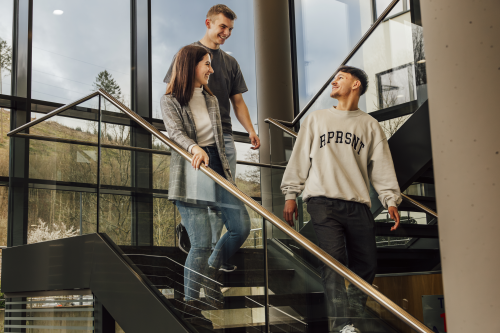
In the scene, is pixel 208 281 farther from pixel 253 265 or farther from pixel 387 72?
pixel 387 72

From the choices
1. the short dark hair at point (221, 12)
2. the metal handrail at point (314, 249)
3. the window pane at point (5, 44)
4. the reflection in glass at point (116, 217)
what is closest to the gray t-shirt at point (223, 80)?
the short dark hair at point (221, 12)

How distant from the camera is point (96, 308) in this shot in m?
3.53

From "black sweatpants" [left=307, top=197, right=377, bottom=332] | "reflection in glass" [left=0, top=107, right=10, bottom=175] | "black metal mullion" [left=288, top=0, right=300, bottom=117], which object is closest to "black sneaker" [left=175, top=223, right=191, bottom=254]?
"black sweatpants" [left=307, top=197, right=377, bottom=332]

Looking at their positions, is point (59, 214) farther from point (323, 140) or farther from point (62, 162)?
point (323, 140)

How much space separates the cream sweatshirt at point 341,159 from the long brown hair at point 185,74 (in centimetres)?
70

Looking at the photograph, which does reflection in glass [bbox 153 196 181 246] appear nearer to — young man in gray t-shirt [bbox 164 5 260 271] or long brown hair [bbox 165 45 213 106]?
young man in gray t-shirt [bbox 164 5 260 271]

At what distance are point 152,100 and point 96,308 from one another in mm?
3827

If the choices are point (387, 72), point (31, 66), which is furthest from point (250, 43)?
point (387, 72)

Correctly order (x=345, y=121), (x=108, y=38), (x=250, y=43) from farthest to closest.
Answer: (x=250, y=43) → (x=108, y=38) → (x=345, y=121)

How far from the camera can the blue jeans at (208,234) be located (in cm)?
261

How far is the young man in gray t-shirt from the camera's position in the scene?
10.2 ft

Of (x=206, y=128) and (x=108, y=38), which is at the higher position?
(x=108, y=38)

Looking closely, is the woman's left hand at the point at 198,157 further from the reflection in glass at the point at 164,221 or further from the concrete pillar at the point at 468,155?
the concrete pillar at the point at 468,155

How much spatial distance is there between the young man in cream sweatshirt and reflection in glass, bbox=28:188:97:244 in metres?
1.45
